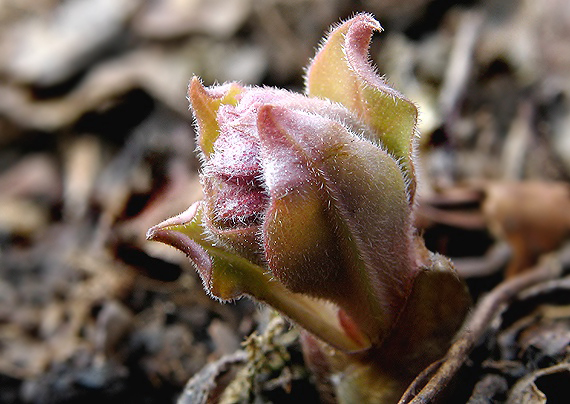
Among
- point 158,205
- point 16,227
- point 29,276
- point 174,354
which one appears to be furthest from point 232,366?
point 16,227

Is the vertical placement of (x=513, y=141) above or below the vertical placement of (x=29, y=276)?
above

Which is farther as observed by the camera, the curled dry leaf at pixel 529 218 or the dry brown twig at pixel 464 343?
the curled dry leaf at pixel 529 218

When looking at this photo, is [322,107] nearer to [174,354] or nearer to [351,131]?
[351,131]

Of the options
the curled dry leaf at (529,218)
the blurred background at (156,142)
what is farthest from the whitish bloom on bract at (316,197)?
the curled dry leaf at (529,218)

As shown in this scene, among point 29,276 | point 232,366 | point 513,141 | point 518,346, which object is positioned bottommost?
point 29,276

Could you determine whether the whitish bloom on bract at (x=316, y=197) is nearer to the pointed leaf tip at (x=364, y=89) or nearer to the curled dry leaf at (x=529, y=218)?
the pointed leaf tip at (x=364, y=89)

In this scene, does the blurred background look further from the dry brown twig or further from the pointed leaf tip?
the pointed leaf tip

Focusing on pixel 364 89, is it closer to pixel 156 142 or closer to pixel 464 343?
pixel 464 343
